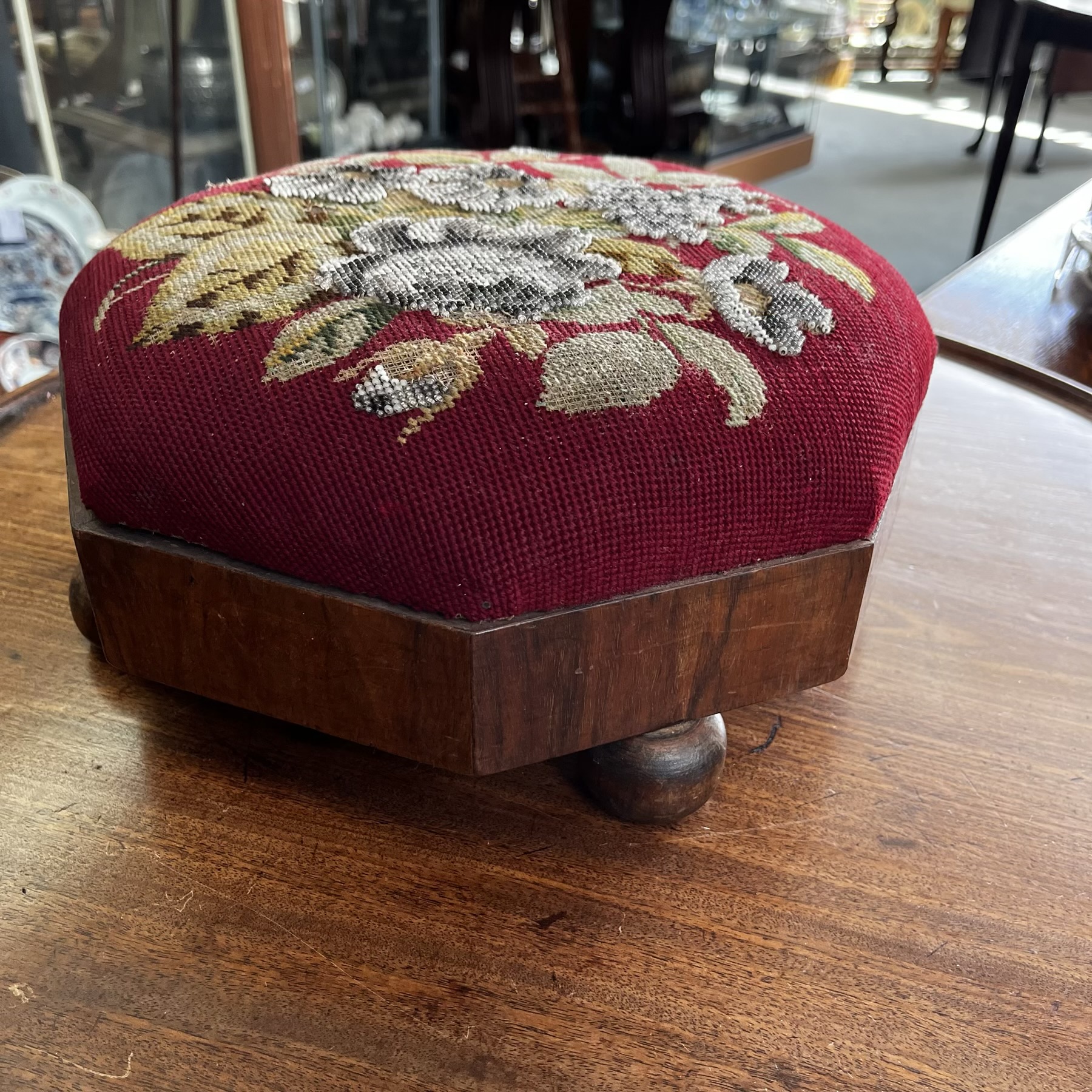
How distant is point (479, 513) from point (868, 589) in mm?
363

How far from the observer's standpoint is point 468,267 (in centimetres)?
50

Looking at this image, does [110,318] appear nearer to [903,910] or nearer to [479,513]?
[479,513]

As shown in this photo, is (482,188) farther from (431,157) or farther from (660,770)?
(660,770)

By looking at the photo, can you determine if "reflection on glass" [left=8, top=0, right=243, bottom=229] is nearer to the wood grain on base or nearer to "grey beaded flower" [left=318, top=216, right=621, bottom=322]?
"grey beaded flower" [left=318, top=216, right=621, bottom=322]

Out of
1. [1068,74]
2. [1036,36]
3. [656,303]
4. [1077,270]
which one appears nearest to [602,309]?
[656,303]

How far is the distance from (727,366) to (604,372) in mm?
56

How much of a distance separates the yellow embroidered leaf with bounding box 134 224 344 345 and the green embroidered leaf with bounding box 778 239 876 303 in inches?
9.2

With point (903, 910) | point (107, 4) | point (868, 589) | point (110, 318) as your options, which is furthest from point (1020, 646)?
point (107, 4)

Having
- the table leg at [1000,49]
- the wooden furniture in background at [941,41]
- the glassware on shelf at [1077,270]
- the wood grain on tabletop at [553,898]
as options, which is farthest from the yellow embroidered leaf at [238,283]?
the wooden furniture in background at [941,41]

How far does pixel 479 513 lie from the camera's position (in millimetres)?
395

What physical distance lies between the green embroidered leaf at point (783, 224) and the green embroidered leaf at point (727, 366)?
143 mm

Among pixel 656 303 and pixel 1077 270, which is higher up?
pixel 656 303

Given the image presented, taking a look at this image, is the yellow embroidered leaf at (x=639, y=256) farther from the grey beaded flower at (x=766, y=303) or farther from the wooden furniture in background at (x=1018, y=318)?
the wooden furniture in background at (x=1018, y=318)

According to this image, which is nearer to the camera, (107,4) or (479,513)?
(479,513)
